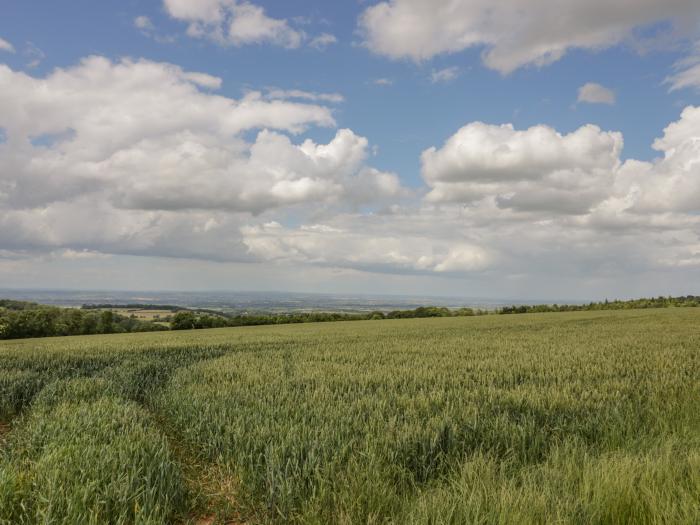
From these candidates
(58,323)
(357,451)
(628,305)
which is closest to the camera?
(357,451)

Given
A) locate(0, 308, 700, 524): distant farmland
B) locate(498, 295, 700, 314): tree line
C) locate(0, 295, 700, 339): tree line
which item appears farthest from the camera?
locate(498, 295, 700, 314): tree line

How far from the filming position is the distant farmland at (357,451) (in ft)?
13.5

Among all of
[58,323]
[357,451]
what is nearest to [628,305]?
[357,451]

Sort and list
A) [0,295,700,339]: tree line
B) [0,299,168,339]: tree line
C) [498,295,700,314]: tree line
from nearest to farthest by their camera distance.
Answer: [0,299,168,339]: tree line
[0,295,700,339]: tree line
[498,295,700,314]: tree line

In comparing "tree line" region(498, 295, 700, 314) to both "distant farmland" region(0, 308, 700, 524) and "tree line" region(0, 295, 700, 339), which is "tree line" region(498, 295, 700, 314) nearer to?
"tree line" region(0, 295, 700, 339)

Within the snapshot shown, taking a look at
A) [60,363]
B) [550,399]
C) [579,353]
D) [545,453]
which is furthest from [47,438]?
[579,353]

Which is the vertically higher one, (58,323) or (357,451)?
(357,451)

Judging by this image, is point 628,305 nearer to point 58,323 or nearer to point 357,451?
point 357,451

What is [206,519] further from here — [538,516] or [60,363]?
[60,363]

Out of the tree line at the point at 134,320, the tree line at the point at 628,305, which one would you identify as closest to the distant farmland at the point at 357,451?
the tree line at the point at 134,320

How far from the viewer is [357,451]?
536 cm

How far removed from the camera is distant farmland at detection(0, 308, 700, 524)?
4.12 meters

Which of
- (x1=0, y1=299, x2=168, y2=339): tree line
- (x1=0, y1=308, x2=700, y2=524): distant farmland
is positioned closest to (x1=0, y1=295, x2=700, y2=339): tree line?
(x1=0, y1=299, x2=168, y2=339): tree line

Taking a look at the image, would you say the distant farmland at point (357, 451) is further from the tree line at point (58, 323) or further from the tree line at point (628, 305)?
the tree line at point (628, 305)
